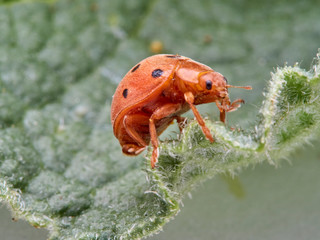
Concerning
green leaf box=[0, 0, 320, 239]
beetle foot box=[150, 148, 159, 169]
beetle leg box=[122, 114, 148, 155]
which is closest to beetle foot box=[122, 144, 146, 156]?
beetle leg box=[122, 114, 148, 155]

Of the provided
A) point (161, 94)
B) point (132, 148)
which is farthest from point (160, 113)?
point (132, 148)

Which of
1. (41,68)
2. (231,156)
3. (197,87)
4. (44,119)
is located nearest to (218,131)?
(231,156)

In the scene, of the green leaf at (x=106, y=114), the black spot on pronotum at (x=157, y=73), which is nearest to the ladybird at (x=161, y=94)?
the black spot on pronotum at (x=157, y=73)

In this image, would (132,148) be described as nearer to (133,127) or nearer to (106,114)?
(133,127)

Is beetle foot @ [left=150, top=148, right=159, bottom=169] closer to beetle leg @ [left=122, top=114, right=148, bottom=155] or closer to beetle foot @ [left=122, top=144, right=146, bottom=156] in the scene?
beetle leg @ [left=122, top=114, right=148, bottom=155]

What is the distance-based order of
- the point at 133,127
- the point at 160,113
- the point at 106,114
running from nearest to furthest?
the point at 160,113, the point at 133,127, the point at 106,114

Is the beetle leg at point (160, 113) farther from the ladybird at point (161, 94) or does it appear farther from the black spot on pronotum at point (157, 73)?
the black spot on pronotum at point (157, 73)

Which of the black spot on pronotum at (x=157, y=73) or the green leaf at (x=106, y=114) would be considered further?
the black spot on pronotum at (x=157, y=73)
